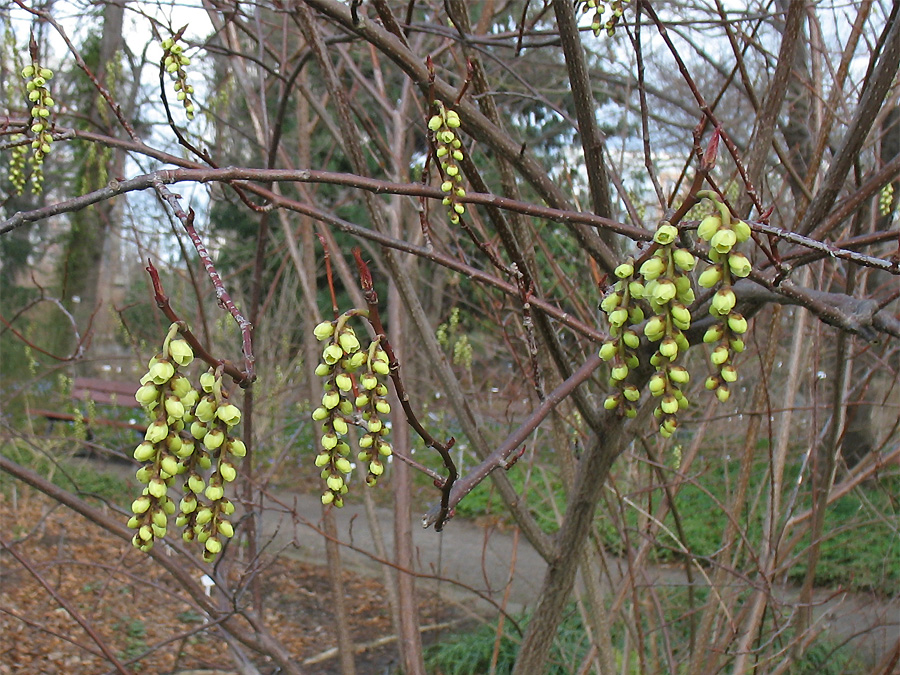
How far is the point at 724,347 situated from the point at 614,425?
0.72 meters

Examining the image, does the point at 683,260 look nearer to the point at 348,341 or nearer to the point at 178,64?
the point at 348,341

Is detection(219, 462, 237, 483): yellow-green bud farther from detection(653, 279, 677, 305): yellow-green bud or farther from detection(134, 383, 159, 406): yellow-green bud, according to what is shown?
detection(653, 279, 677, 305): yellow-green bud

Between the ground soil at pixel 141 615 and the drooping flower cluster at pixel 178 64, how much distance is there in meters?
3.15

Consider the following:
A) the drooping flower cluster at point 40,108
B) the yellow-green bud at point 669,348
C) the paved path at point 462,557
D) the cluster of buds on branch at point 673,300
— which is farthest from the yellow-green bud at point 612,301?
the paved path at point 462,557

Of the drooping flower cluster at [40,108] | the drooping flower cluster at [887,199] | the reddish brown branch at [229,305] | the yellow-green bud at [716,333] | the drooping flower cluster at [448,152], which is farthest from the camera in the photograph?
the drooping flower cluster at [887,199]

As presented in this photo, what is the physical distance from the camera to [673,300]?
1027 millimetres

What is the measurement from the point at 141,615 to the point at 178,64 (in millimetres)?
4917

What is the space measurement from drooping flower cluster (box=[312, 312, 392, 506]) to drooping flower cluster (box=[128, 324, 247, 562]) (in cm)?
13

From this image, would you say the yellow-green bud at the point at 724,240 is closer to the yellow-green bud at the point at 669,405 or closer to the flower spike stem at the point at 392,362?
the yellow-green bud at the point at 669,405

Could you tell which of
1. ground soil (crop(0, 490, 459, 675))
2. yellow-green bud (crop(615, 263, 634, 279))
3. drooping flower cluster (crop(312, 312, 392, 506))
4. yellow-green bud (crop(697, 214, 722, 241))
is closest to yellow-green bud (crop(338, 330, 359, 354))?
drooping flower cluster (crop(312, 312, 392, 506))

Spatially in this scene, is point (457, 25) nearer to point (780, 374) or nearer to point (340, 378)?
point (340, 378)

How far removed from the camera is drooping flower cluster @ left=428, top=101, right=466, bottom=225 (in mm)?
1388

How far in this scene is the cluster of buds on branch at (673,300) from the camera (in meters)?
0.98

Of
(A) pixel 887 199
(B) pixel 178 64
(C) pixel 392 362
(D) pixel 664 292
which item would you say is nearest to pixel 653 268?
(D) pixel 664 292
